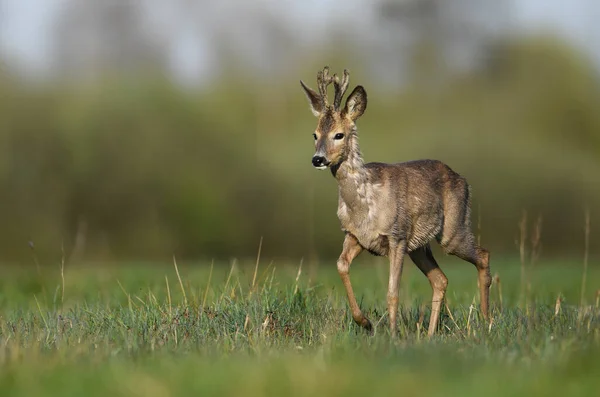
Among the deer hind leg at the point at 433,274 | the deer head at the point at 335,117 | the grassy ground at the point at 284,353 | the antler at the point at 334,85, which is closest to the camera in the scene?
the grassy ground at the point at 284,353

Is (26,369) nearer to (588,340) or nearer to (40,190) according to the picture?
(588,340)

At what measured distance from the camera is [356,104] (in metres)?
9.52

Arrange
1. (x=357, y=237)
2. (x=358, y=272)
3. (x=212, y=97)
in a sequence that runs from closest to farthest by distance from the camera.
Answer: (x=357, y=237)
(x=358, y=272)
(x=212, y=97)

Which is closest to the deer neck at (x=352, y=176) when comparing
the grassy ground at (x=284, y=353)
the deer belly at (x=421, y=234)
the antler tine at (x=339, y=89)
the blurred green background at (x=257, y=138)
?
the antler tine at (x=339, y=89)

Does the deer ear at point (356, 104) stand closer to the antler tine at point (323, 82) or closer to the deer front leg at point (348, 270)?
the antler tine at point (323, 82)

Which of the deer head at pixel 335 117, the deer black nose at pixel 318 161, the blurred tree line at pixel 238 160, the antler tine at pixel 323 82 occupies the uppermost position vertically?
the antler tine at pixel 323 82

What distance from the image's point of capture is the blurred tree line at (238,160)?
76.1ft

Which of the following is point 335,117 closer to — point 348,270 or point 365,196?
point 365,196

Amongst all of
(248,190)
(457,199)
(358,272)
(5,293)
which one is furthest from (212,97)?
(457,199)

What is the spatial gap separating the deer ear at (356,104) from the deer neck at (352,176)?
200 millimetres

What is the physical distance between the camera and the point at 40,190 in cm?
2312

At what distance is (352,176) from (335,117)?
0.56m

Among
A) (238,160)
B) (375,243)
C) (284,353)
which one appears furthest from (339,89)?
(238,160)

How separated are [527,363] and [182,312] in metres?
3.78
